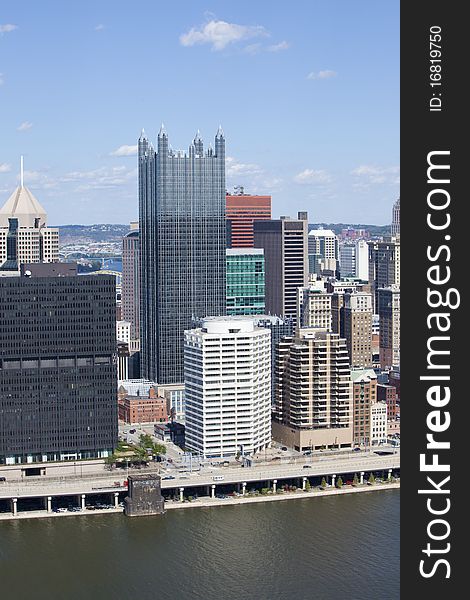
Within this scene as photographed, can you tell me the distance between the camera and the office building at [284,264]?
64.6 m

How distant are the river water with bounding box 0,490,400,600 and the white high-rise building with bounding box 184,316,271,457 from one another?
4.37 meters

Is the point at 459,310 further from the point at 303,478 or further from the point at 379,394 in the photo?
the point at 379,394

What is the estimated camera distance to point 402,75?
5422mm

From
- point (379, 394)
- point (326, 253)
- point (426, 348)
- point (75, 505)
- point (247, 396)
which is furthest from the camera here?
point (326, 253)

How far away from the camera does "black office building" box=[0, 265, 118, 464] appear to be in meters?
35.3

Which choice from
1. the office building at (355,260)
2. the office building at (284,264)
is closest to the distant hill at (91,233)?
the office building at (355,260)

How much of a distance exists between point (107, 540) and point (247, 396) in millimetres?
9612

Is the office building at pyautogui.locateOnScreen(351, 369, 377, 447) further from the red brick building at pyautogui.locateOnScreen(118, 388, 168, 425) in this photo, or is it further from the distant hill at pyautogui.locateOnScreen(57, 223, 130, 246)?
the distant hill at pyautogui.locateOnScreen(57, 223, 130, 246)

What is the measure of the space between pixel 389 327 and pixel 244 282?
836 cm

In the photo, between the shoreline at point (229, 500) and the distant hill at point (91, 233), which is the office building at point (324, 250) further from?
the distant hill at point (91, 233)

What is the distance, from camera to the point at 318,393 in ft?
125

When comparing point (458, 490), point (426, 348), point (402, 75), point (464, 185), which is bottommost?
point (458, 490)

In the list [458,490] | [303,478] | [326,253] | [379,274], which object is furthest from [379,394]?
[326,253]

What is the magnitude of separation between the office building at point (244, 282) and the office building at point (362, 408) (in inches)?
608
